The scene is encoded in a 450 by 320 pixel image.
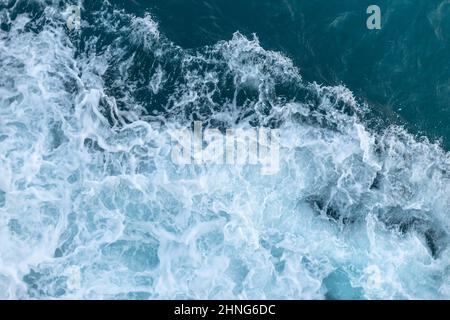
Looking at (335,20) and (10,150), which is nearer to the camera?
(10,150)

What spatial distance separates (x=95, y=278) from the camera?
64.0ft

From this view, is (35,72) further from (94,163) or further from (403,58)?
(403,58)

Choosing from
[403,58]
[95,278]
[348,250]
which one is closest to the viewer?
[95,278]

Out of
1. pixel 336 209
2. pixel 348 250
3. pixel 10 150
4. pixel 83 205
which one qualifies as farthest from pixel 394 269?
pixel 10 150

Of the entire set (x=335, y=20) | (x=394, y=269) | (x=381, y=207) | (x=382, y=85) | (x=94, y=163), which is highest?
(x=335, y=20)

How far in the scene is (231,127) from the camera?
21.3m

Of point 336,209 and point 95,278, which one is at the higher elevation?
point 336,209

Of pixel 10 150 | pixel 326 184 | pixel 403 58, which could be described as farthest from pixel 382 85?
pixel 10 150

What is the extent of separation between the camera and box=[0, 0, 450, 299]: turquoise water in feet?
65.6

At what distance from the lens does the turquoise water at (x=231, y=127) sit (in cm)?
1998

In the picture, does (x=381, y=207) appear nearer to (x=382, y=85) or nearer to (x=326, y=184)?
(x=326, y=184)

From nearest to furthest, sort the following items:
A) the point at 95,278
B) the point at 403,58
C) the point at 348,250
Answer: the point at 95,278
the point at 348,250
the point at 403,58

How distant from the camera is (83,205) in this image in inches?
794

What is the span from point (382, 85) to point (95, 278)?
14.3 m
